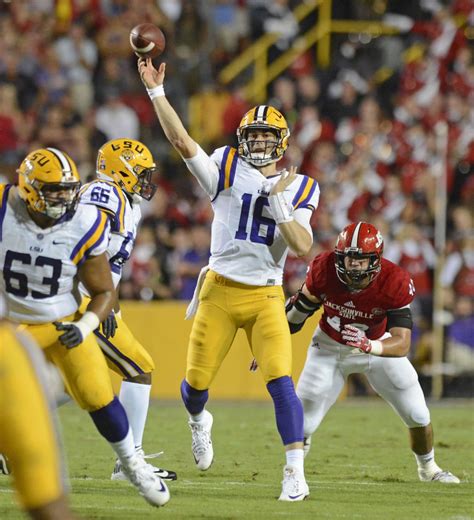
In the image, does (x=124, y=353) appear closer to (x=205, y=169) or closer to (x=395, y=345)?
(x=205, y=169)

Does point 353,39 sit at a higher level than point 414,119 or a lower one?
higher

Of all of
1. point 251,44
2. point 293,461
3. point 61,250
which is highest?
point 251,44

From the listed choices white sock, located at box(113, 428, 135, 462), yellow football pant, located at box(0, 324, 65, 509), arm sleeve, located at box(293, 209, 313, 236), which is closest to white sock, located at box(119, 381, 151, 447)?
white sock, located at box(113, 428, 135, 462)

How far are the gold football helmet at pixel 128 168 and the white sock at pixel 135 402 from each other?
45.0 inches

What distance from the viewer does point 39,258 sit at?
17.0 feet

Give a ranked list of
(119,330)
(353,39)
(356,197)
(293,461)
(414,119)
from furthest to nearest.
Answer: (353,39)
(414,119)
(356,197)
(119,330)
(293,461)

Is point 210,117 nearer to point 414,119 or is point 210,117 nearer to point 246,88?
point 246,88

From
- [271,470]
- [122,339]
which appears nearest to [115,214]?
[122,339]

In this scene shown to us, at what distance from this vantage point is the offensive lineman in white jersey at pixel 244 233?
5984 mm

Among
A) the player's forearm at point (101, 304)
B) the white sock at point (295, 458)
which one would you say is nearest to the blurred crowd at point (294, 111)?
the white sock at point (295, 458)

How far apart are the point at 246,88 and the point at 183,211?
2.55 meters

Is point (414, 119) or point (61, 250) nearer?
point (61, 250)

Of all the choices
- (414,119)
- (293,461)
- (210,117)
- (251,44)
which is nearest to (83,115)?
(210,117)

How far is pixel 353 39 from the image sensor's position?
1485 centimetres
